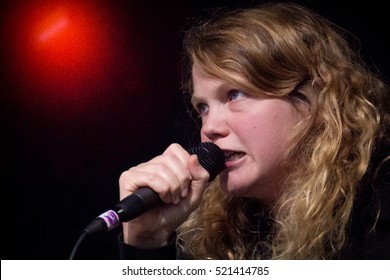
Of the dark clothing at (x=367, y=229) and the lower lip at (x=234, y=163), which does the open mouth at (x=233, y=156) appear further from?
the dark clothing at (x=367, y=229)

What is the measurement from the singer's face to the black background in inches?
18.0

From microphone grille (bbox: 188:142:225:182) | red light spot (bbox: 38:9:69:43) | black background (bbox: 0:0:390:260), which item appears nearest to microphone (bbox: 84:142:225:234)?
microphone grille (bbox: 188:142:225:182)

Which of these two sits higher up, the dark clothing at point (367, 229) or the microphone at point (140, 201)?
the microphone at point (140, 201)

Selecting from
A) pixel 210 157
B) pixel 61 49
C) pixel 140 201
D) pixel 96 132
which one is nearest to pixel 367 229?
pixel 210 157

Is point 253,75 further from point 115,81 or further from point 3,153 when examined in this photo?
point 3,153

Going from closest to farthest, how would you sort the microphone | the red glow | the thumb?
the microphone, the thumb, the red glow

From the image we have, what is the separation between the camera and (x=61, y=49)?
187cm

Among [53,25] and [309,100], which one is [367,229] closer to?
[309,100]

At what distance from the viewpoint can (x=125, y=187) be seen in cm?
129

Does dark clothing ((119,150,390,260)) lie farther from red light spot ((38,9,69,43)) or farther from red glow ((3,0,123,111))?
red light spot ((38,9,69,43))

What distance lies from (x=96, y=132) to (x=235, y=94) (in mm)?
635

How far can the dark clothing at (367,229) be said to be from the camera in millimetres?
1334

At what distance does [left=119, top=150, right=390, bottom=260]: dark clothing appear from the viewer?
52.5 inches

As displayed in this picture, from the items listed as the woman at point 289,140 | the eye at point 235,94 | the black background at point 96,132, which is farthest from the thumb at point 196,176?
the black background at point 96,132
